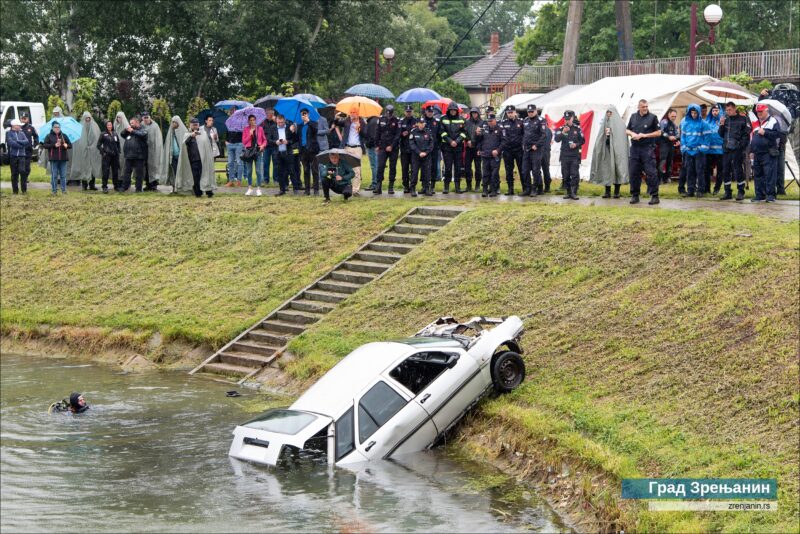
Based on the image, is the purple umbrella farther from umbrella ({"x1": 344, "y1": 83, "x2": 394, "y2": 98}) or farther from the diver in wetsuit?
the diver in wetsuit

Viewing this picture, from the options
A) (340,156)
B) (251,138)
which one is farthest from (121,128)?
(340,156)

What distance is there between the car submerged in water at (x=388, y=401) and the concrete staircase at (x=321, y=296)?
17.5 feet

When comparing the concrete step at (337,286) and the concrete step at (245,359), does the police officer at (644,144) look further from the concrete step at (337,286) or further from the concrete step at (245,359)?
the concrete step at (245,359)

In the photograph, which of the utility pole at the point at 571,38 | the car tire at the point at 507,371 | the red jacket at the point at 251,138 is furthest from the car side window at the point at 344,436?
the utility pole at the point at 571,38

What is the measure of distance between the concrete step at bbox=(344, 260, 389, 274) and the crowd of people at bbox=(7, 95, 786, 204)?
10.5ft

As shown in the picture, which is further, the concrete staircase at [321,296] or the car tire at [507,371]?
the concrete staircase at [321,296]

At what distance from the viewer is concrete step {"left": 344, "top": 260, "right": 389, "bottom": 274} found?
77.9 feet

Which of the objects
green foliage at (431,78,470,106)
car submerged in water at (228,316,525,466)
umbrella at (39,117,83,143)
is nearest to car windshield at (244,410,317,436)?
car submerged in water at (228,316,525,466)

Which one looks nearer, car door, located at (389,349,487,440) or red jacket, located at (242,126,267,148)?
car door, located at (389,349,487,440)

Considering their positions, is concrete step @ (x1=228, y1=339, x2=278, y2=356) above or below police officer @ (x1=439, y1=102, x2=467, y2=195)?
below

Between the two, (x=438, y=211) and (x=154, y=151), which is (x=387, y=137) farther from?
(x=154, y=151)

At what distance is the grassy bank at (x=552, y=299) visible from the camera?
1427 centimetres

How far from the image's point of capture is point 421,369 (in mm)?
16422

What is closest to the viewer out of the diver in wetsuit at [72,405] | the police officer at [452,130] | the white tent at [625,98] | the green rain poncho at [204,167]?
the diver in wetsuit at [72,405]
